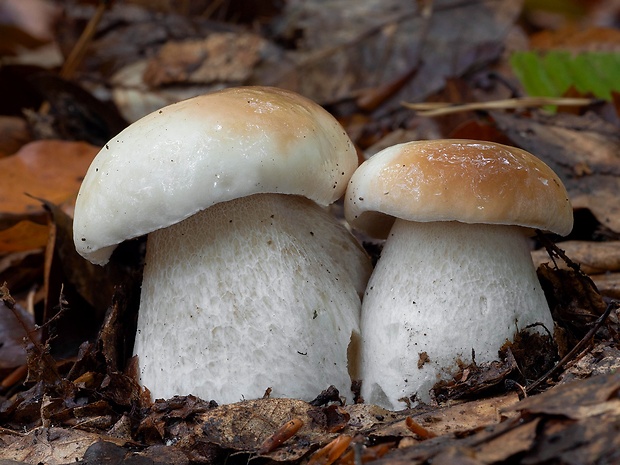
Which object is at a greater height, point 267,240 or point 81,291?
point 267,240

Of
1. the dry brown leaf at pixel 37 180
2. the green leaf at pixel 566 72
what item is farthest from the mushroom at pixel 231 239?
the green leaf at pixel 566 72

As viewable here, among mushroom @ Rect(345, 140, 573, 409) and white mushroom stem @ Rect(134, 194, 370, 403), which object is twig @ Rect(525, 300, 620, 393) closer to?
mushroom @ Rect(345, 140, 573, 409)

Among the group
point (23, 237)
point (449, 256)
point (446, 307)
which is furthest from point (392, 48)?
point (446, 307)

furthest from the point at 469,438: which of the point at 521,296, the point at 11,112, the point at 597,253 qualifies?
the point at 11,112

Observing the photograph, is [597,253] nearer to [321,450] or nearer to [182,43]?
[321,450]

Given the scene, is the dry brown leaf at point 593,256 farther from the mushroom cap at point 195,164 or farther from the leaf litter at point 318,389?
the mushroom cap at point 195,164

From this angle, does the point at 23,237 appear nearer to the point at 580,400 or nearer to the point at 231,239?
the point at 231,239
